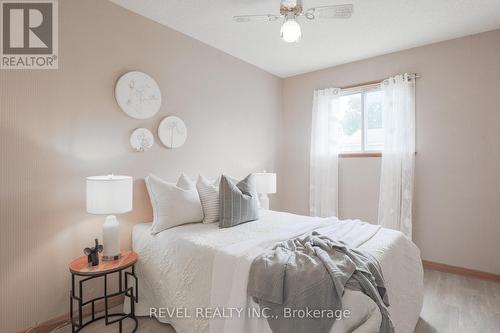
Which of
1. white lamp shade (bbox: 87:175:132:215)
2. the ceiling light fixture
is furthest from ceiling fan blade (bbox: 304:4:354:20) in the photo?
white lamp shade (bbox: 87:175:132:215)

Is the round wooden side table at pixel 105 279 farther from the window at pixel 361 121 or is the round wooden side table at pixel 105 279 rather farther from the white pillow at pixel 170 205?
the window at pixel 361 121

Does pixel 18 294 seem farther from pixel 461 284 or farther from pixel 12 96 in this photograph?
pixel 461 284

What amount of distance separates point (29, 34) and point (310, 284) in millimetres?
2663

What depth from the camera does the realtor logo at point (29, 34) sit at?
1915 mm

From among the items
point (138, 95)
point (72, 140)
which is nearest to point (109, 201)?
point (72, 140)

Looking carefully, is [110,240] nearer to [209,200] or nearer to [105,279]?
[105,279]

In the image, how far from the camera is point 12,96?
189cm

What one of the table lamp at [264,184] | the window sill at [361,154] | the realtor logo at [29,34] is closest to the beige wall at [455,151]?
the window sill at [361,154]

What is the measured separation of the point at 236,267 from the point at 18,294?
5.36 ft

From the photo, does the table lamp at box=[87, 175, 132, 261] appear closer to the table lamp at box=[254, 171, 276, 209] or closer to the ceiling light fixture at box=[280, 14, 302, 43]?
the ceiling light fixture at box=[280, 14, 302, 43]

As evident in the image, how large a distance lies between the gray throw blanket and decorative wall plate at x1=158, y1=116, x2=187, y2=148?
5.65ft

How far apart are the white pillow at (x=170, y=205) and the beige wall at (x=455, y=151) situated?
8.12 ft

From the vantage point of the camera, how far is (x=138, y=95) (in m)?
2.55

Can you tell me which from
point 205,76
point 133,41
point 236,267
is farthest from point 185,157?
point 236,267
